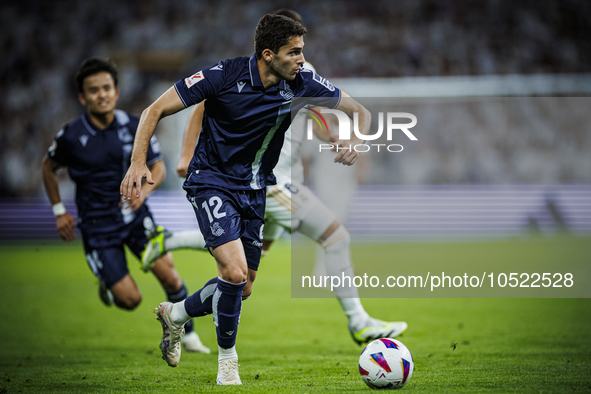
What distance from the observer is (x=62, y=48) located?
74.2 feet

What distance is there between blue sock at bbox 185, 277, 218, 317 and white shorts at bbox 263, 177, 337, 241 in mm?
1249

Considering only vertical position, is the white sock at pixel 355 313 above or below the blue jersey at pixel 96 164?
below

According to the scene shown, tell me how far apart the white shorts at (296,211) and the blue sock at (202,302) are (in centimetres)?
125

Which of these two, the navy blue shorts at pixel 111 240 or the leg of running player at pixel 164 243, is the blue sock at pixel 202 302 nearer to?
the leg of running player at pixel 164 243

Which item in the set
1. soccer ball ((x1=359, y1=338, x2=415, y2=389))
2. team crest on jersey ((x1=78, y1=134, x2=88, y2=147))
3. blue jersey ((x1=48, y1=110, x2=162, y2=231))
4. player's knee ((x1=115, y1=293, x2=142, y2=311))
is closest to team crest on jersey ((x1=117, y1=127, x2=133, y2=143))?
blue jersey ((x1=48, y1=110, x2=162, y2=231))

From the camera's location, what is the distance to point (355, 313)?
512cm

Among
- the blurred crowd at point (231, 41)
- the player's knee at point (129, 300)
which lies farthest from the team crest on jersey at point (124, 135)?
the blurred crowd at point (231, 41)

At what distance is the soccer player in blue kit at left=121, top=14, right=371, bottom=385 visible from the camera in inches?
152

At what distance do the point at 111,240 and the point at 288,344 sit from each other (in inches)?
70.1

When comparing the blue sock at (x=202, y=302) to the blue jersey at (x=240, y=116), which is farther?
the blue sock at (x=202, y=302)

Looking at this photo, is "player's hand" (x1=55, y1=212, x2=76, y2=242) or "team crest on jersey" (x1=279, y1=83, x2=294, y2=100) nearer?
"team crest on jersey" (x1=279, y1=83, x2=294, y2=100)

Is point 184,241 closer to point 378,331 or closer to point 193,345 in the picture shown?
point 193,345

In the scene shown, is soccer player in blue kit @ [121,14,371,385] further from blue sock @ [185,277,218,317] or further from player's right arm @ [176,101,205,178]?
player's right arm @ [176,101,205,178]

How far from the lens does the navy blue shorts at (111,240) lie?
5.71m
